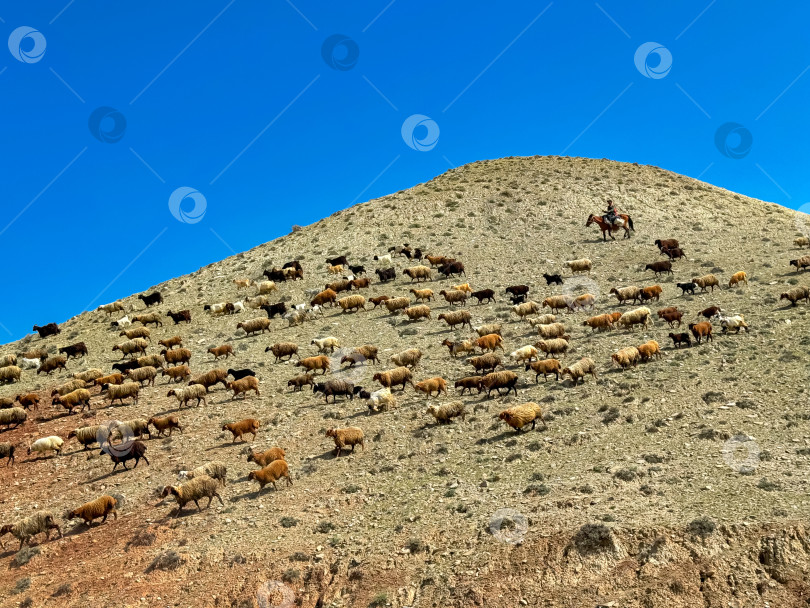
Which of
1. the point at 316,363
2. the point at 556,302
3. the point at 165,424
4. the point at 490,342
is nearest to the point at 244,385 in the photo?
the point at 316,363

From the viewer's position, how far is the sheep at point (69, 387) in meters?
28.2

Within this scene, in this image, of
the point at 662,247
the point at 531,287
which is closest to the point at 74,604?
the point at 531,287

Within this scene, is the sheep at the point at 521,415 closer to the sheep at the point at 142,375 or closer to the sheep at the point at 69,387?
the sheep at the point at 142,375

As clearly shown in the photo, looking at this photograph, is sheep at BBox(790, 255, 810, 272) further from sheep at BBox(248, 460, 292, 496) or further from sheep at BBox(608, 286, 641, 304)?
sheep at BBox(248, 460, 292, 496)

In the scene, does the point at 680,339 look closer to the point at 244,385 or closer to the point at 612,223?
the point at 244,385

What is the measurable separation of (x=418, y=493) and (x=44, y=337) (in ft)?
114

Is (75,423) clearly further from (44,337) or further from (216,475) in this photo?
(44,337)

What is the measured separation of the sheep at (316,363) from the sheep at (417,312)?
6.94 meters

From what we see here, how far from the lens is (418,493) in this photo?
1725 centimetres

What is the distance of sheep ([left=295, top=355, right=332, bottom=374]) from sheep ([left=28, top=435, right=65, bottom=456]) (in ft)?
31.1

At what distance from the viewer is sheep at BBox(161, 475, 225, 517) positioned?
57.2 ft

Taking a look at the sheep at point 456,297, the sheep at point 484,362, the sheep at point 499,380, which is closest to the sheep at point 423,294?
the sheep at point 456,297

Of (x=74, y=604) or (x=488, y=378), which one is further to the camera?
(x=488, y=378)

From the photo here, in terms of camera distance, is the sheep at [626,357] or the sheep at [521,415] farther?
the sheep at [626,357]
